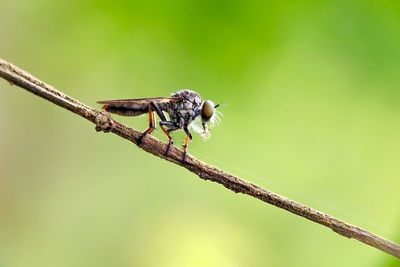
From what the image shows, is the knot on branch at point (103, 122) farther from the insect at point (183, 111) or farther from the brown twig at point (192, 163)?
the insect at point (183, 111)

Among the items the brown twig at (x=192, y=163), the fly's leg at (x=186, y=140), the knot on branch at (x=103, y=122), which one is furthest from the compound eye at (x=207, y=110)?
the knot on branch at (x=103, y=122)

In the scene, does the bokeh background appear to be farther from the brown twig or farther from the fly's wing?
the brown twig

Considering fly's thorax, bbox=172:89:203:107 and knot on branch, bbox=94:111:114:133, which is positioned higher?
fly's thorax, bbox=172:89:203:107

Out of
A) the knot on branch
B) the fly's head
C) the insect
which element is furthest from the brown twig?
the fly's head

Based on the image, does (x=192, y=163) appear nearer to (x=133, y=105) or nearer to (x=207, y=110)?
(x=133, y=105)

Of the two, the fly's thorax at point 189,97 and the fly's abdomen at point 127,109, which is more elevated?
the fly's thorax at point 189,97

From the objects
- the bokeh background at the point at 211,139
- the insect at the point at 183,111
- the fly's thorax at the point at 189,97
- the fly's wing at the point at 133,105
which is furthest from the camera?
the bokeh background at the point at 211,139

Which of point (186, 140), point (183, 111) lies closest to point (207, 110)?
point (183, 111)

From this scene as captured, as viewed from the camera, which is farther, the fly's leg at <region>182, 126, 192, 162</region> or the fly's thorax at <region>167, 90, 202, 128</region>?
the fly's thorax at <region>167, 90, 202, 128</region>
